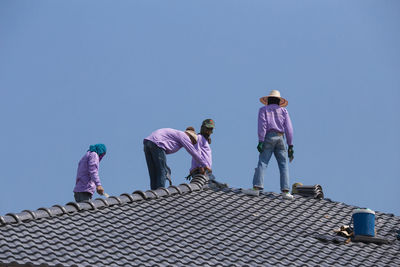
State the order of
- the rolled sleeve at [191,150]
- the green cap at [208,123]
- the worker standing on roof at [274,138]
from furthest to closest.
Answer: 1. the green cap at [208,123]
2. the rolled sleeve at [191,150]
3. the worker standing on roof at [274,138]

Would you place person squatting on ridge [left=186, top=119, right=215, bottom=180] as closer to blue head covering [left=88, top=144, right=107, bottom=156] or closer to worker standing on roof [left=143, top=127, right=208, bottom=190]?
worker standing on roof [left=143, top=127, right=208, bottom=190]

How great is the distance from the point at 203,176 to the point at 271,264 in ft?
13.3

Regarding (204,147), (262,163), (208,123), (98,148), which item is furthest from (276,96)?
(98,148)

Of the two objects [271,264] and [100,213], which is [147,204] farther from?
[271,264]

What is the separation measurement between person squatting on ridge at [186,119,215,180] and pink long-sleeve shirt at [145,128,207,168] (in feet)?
1.66

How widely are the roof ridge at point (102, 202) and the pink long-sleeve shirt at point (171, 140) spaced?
607mm

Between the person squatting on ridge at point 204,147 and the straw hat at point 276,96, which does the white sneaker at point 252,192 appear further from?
the straw hat at point 276,96

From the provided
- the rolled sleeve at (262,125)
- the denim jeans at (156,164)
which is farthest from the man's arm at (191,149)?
the rolled sleeve at (262,125)

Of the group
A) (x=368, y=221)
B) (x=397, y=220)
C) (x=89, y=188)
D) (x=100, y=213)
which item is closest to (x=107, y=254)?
(x=100, y=213)

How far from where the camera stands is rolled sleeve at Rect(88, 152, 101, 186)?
15914 millimetres

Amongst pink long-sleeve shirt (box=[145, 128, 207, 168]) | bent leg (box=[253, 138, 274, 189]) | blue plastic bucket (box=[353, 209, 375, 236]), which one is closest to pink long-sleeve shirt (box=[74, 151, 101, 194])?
pink long-sleeve shirt (box=[145, 128, 207, 168])

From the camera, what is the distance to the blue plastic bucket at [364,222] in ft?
48.1

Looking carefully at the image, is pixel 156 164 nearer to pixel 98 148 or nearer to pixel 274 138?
pixel 98 148

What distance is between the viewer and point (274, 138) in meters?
16.3
